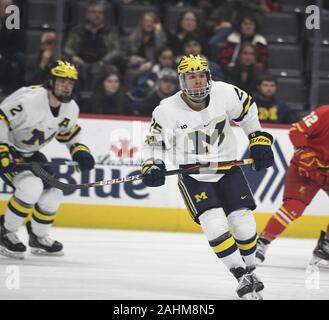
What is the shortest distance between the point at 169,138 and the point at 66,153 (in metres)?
2.75

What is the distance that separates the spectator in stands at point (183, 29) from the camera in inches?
328

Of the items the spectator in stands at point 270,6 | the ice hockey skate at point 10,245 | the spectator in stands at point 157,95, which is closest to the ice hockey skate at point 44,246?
the ice hockey skate at point 10,245

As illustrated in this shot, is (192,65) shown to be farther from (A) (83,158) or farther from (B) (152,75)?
→ (B) (152,75)

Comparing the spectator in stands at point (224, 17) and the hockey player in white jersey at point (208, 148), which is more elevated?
the spectator in stands at point (224, 17)

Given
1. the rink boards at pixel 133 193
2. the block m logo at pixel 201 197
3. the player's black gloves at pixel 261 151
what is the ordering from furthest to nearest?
the rink boards at pixel 133 193
the player's black gloves at pixel 261 151
the block m logo at pixel 201 197

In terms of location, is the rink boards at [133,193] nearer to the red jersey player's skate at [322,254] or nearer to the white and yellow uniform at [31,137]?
the white and yellow uniform at [31,137]

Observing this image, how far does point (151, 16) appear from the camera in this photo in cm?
818

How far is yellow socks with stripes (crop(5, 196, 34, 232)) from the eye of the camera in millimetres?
6008

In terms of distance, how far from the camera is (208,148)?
197 inches

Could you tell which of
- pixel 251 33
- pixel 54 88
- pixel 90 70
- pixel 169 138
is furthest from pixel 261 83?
pixel 169 138

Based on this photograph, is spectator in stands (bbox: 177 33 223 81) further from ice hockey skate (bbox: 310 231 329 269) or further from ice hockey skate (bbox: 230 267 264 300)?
ice hockey skate (bbox: 230 267 264 300)

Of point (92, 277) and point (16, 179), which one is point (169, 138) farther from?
point (16, 179)

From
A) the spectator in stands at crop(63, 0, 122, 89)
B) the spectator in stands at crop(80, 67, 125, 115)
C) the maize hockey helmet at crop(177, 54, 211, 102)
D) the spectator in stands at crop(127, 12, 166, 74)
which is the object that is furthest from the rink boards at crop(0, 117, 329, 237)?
the maize hockey helmet at crop(177, 54, 211, 102)

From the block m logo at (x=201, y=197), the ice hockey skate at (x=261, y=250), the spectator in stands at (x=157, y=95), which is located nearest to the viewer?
the block m logo at (x=201, y=197)
